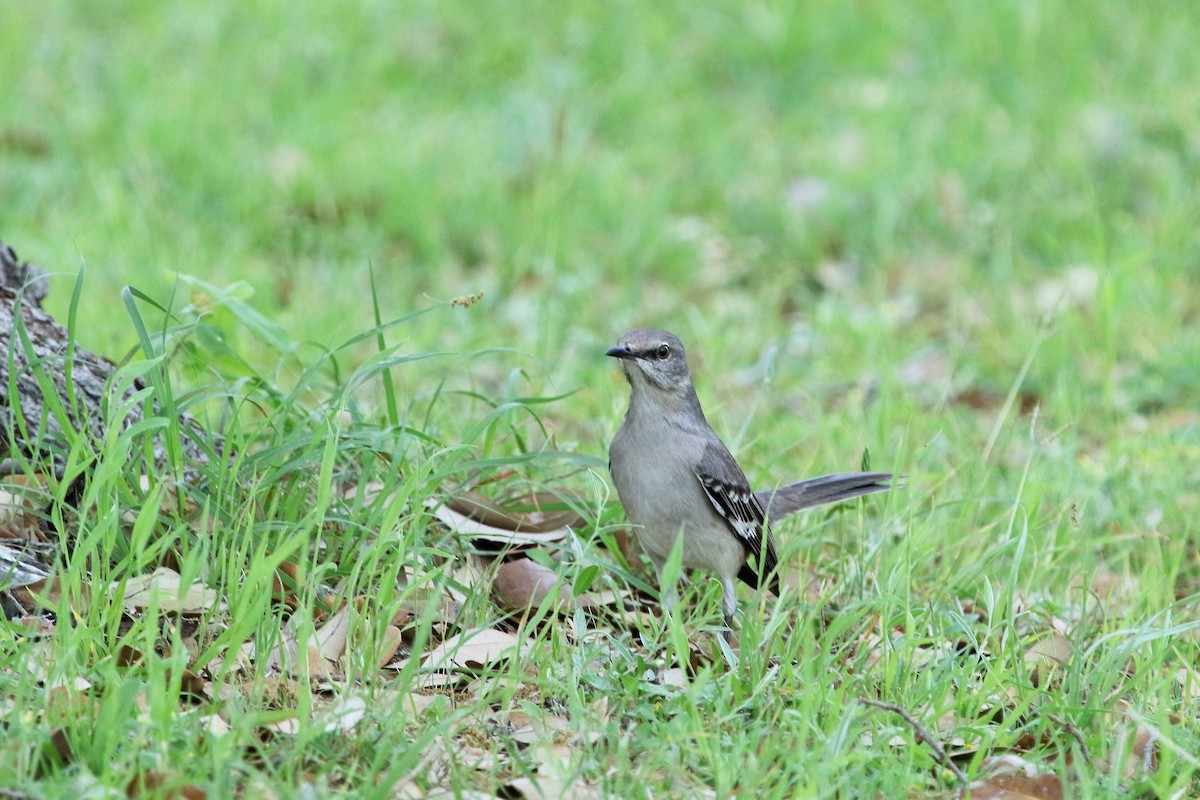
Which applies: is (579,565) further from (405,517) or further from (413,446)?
(413,446)

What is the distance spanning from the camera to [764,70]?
33.4ft

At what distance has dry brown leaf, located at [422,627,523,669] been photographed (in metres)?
3.49

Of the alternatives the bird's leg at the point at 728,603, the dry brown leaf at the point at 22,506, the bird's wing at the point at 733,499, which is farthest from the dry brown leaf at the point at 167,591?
the bird's wing at the point at 733,499

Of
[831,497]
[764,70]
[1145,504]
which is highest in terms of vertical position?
[764,70]

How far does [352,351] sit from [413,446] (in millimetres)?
2519

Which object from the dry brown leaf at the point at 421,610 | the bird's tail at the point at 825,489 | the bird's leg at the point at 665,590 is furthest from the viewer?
the bird's tail at the point at 825,489

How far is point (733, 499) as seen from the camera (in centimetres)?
434

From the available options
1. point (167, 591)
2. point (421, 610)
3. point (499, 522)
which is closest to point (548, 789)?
point (421, 610)

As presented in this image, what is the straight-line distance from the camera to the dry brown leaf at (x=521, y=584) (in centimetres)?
404

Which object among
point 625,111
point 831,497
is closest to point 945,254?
point 625,111

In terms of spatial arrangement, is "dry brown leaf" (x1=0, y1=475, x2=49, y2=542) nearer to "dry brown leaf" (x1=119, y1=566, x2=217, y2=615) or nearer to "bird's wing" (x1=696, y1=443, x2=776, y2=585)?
"dry brown leaf" (x1=119, y1=566, x2=217, y2=615)

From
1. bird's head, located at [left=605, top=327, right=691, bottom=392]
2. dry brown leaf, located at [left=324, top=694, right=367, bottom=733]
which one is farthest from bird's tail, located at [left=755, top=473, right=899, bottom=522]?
dry brown leaf, located at [left=324, top=694, right=367, bottom=733]

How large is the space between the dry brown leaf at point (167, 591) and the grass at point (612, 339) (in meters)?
0.06

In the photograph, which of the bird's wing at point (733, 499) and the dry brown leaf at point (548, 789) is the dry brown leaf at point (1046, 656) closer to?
the bird's wing at point (733, 499)
